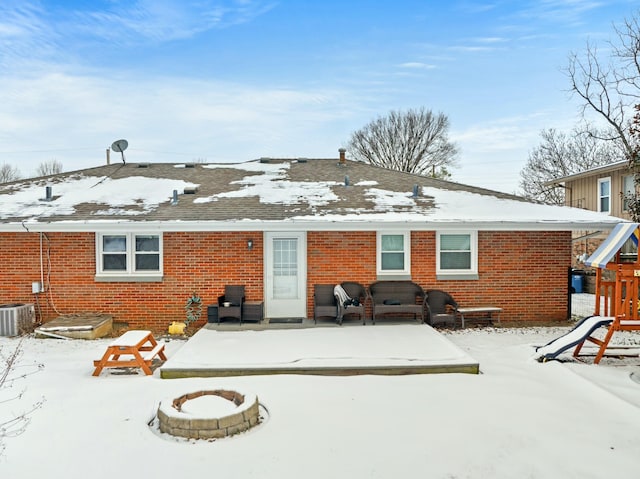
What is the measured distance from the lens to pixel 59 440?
4.67m

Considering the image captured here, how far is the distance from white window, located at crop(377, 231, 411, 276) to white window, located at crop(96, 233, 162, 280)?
523 centimetres

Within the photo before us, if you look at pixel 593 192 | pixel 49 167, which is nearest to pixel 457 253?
pixel 593 192

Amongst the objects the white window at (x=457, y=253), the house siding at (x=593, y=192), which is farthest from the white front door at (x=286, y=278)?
the house siding at (x=593, y=192)

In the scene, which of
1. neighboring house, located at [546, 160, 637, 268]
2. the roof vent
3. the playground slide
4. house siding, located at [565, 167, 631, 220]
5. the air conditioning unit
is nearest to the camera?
the playground slide

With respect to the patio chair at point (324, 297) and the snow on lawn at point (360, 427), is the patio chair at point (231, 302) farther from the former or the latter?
the snow on lawn at point (360, 427)

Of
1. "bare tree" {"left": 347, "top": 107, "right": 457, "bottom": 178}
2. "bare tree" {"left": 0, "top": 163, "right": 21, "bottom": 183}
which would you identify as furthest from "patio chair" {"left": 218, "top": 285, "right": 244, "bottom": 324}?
"bare tree" {"left": 0, "top": 163, "right": 21, "bottom": 183}

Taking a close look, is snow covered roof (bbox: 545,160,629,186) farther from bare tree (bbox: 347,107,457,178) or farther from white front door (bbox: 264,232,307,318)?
bare tree (bbox: 347,107,457,178)

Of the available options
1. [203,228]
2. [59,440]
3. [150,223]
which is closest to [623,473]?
[59,440]

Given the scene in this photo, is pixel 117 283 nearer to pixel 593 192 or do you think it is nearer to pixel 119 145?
pixel 119 145

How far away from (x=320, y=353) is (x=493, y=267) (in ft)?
17.5

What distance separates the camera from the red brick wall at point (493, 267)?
10375mm

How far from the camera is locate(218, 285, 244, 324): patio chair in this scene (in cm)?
981

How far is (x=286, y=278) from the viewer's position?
34.2ft

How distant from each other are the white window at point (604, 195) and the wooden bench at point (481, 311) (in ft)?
41.6
